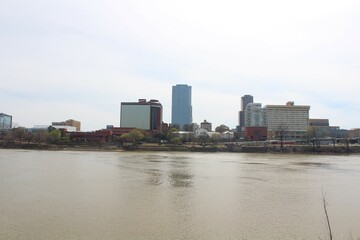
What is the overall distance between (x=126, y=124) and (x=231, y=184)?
14936cm

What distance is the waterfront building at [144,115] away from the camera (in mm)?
165500

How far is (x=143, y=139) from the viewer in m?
116

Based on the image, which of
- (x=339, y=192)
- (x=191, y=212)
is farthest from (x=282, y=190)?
(x=191, y=212)

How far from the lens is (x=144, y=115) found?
165875 millimetres

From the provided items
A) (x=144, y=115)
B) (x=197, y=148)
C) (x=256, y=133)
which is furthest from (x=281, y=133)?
(x=144, y=115)

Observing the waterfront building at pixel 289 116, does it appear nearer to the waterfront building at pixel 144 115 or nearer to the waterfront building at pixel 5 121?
the waterfront building at pixel 144 115

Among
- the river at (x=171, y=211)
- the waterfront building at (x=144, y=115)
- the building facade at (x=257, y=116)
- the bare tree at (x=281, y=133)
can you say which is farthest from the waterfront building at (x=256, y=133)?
the river at (x=171, y=211)

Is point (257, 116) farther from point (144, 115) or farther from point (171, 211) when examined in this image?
point (171, 211)

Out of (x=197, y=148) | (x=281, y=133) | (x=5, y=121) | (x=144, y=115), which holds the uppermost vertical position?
(x=144, y=115)

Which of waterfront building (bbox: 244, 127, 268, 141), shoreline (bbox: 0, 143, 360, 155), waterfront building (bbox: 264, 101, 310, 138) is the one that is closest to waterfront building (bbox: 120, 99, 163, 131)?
waterfront building (bbox: 244, 127, 268, 141)

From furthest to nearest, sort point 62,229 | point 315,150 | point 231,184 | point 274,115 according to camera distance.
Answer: point 274,115 < point 315,150 < point 231,184 < point 62,229

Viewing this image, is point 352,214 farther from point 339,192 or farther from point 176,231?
point 176,231

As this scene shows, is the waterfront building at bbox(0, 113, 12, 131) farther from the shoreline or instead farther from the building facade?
the building facade

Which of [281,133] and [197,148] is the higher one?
[281,133]
